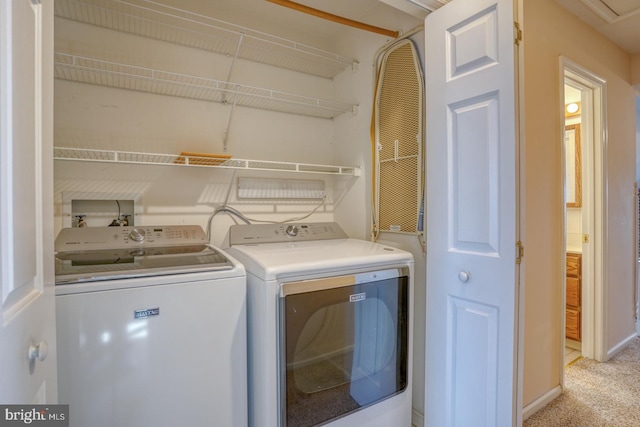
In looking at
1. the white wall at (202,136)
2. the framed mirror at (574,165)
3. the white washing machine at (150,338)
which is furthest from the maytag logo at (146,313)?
the framed mirror at (574,165)

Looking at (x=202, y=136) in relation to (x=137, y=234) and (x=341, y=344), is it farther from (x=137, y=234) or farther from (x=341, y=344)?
(x=341, y=344)

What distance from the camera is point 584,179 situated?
241 cm

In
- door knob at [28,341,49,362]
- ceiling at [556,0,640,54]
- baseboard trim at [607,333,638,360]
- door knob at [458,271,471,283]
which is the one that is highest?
ceiling at [556,0,640,54]

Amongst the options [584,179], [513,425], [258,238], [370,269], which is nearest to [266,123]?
[258,238]

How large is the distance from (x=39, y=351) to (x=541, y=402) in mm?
2507

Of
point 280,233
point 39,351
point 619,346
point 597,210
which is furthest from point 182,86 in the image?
point 619,346

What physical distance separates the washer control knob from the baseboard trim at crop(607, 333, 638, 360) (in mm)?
3496

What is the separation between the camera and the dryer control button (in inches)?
77.2

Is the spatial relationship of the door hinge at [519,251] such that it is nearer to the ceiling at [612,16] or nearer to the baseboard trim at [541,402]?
the baseboard trim at [541,402]

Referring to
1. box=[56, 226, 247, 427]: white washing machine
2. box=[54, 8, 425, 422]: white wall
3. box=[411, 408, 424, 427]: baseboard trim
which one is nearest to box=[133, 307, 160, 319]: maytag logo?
box=[56, 226, 247, 427]: white washing machine

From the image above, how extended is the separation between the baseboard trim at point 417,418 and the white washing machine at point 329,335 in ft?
0.54

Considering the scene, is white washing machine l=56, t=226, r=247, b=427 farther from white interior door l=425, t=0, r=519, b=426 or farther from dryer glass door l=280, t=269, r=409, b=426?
white interior door l=425, t=0, r=519, b=426

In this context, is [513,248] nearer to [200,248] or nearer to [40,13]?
[200,248]

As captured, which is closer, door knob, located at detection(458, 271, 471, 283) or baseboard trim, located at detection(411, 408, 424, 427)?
door knob, located at detection(458, 271, 471, 283)
